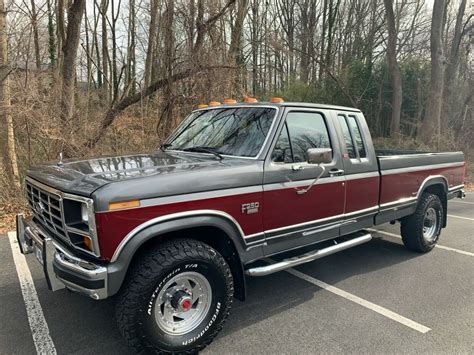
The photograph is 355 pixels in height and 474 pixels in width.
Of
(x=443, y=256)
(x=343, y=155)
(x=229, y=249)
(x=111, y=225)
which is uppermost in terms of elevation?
(x=343, y=155)

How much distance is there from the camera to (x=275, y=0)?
75.9 ft

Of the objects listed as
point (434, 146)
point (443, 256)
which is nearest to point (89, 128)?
point (443, 256)

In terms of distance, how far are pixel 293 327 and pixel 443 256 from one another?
3242 mm

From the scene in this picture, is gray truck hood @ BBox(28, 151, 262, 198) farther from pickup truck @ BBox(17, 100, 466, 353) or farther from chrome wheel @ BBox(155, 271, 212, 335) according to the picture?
chrome wheel @ BBox(155, 271, 212, 335)

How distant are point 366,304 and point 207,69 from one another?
331 inches

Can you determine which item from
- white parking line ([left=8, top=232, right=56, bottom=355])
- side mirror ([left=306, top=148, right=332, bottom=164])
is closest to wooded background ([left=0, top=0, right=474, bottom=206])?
white parking line ([left=8, top=232, right=56, bottom=355])

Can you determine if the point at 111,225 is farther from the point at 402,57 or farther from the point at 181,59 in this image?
the point at 402,57

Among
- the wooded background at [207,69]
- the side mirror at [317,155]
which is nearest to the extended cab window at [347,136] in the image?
the side mirror at [317,155]

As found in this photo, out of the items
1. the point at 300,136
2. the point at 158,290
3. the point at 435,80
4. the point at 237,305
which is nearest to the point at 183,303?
the point at 158,290

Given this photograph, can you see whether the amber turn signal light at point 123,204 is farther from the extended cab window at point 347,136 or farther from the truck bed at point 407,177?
the truck bed at point 407,177

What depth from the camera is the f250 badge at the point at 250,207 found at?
3.36 metres

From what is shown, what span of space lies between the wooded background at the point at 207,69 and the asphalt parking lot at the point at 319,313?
4.68 m

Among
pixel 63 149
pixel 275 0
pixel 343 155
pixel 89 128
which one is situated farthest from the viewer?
pixel 275 0

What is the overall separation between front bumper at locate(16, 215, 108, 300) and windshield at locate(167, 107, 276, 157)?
5.57 feet
